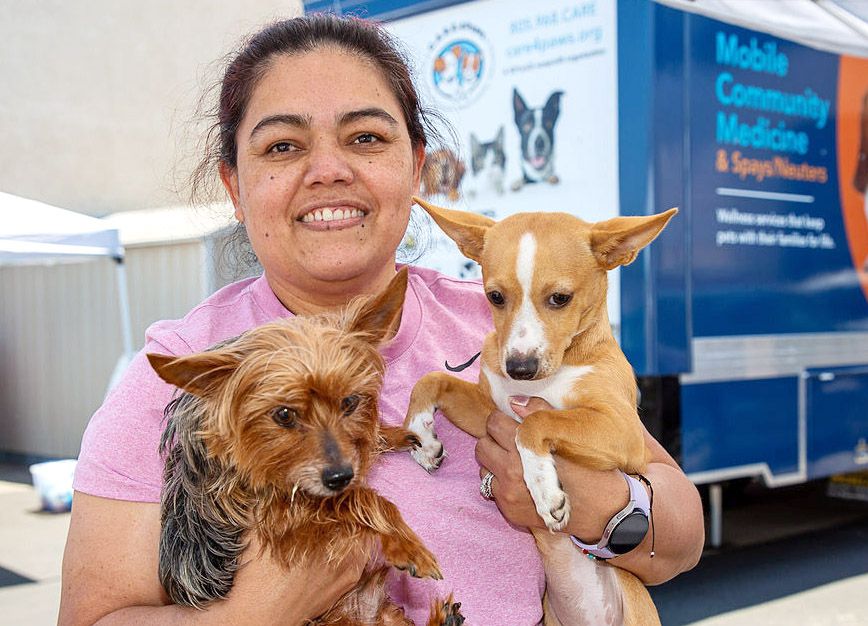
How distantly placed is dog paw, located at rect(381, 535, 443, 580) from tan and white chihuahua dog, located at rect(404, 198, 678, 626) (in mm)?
390

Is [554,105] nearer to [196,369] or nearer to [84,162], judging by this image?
[196,369]

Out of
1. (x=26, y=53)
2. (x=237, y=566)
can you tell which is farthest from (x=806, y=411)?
(x=26, y=53)

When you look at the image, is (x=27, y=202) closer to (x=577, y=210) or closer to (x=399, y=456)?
(x=577, y=210)

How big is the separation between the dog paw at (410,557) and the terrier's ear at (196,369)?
0.50 m

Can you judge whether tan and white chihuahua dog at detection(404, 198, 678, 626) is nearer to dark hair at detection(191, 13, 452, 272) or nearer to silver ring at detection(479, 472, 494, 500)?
silver ring at detection(479, 472, 494, 500)

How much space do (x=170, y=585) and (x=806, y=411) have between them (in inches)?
208

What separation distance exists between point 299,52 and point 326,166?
0.35 metres

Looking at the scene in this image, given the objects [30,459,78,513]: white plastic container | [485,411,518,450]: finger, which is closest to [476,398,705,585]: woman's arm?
[485,411,518,450]: finger

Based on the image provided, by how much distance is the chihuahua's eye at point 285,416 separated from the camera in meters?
1.83

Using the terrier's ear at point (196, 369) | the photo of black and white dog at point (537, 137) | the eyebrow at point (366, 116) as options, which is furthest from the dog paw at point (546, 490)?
the photo of black and white dog at point (537, 137)

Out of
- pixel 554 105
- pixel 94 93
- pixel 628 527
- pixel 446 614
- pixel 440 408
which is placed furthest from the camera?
pixel 94 93

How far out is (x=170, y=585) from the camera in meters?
1.93

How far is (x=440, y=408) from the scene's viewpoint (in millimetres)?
2379

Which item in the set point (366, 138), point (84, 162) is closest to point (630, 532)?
point (366, 138)
